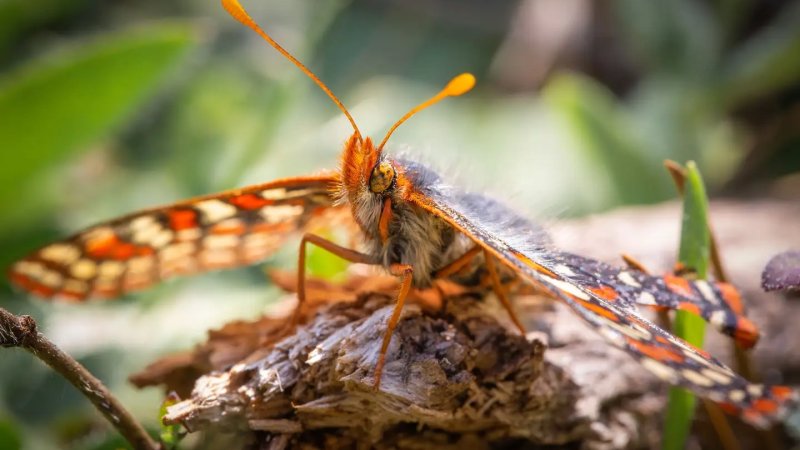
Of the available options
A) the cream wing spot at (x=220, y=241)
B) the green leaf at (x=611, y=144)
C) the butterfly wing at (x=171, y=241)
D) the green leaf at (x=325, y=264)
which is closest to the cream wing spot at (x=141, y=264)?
the butterfly wing at (x=171, y=241)

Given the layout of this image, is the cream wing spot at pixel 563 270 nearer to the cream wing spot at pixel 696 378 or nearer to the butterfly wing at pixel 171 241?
the cream wing spot at pixel 696 378

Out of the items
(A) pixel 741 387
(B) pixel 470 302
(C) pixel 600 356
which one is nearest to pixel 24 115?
(B) pixel 470 302

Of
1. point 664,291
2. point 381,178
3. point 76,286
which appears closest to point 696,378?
point 664,291

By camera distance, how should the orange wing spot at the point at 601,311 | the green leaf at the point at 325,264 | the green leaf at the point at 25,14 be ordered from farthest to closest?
the green leaf at the point at 25,14 < the green leaf at the point at 325,264 < the orange wing spot at the point at 601,311

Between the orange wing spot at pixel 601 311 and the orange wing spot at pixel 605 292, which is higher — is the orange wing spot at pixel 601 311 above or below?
below

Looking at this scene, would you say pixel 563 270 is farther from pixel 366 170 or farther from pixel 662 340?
pixel 366 170

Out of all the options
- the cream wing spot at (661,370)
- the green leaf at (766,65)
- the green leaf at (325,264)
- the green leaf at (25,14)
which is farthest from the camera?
the green leaf at (766,65)
